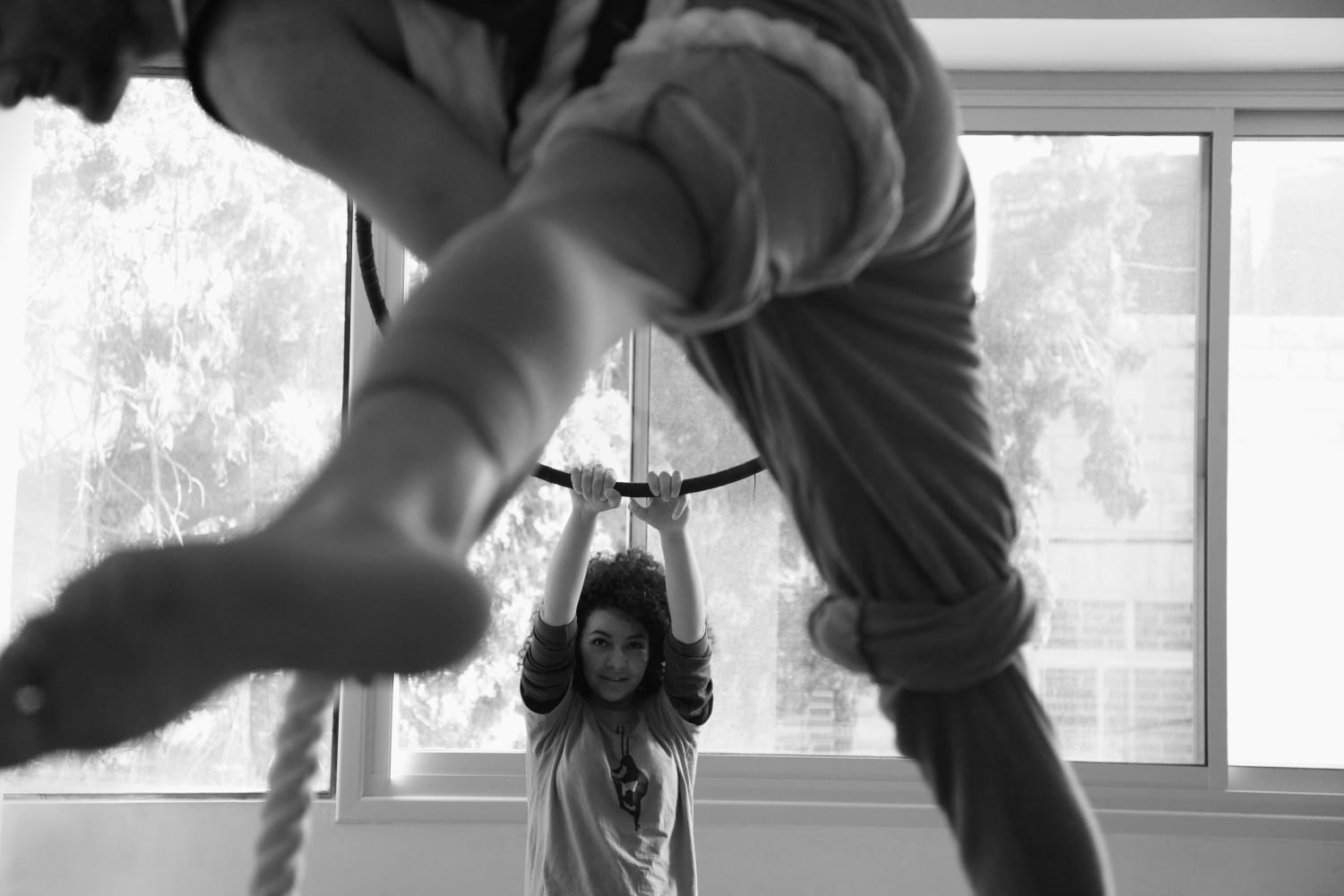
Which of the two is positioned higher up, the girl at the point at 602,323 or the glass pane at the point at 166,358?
the glass pane at the point at 166,358

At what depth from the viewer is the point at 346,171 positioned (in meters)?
0.50

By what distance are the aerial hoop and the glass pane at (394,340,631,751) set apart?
0.80 metres

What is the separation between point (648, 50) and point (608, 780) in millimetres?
1562

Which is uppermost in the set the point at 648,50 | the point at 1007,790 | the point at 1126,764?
the point at 648,50

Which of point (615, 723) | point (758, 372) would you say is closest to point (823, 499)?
point (758, 372)

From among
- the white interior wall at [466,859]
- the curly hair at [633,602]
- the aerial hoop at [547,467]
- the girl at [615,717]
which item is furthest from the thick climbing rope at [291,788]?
the white interior wall at [466,859]

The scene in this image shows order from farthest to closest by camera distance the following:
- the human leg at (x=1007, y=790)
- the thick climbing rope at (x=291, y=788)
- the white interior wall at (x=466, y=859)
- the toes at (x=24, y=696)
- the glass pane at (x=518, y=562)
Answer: the glass pane at (x=518, y=562), the white interior wall at (x=466, y=859), the human leg at (x=1007, y=790), the thick climbing rope at (x=291, y=788), the toes at (x=24, y=696)

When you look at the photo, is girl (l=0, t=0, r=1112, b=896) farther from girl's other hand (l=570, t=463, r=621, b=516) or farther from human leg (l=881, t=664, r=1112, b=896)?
girl's other hand (l=570, t=463, r=621, b=516)

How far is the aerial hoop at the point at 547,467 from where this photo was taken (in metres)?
1.07

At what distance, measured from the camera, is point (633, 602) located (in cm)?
198

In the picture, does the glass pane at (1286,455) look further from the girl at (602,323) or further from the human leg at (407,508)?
the human leg at (407,508)

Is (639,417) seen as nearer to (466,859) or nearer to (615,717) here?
(615,717)

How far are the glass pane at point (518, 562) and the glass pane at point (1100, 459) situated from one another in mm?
684

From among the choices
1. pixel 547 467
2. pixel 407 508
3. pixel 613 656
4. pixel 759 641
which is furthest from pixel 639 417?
pixel 407 508
